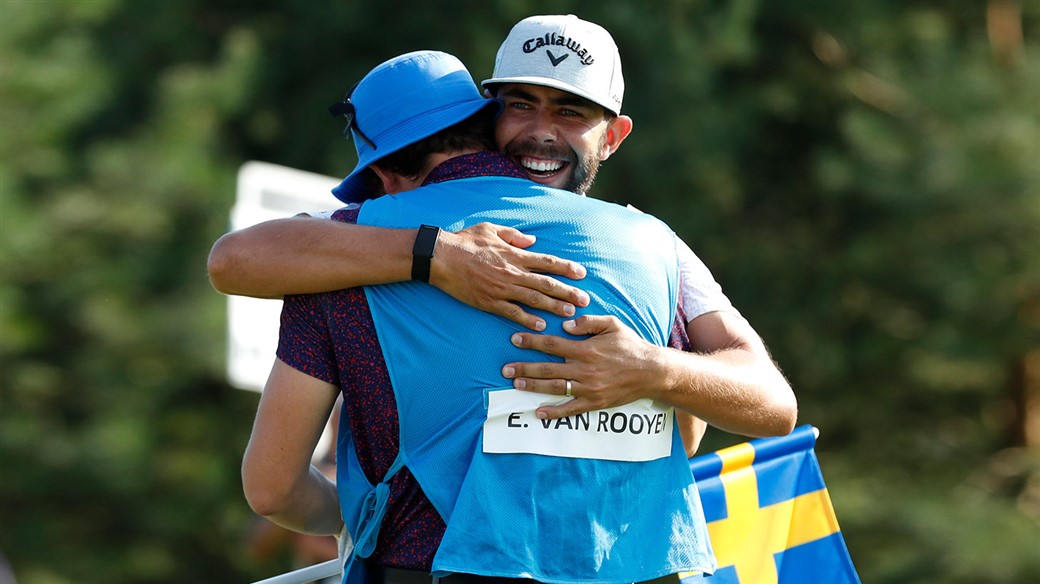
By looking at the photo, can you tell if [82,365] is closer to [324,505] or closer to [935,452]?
[935,452]

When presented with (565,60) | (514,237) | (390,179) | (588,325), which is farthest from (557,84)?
(588,325)

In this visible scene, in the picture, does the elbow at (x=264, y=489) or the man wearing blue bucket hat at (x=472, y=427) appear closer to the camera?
the man wearing blue bucket hat at (x=472, y=427)

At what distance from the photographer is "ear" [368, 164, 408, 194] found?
99.4 inches

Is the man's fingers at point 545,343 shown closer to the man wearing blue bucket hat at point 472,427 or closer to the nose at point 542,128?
the man wearing blue bucket hat at point 472,427

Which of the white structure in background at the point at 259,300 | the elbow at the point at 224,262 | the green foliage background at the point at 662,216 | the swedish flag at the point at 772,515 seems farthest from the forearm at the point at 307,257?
the green foliage background at the point at 662,216

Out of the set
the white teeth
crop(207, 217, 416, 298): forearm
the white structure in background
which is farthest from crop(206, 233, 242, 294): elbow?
the white structure in background

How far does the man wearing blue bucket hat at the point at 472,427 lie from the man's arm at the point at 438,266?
25 millimetres

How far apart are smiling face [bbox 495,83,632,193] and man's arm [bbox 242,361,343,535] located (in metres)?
0.68

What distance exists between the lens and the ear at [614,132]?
9.53ft

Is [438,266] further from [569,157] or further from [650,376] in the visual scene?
[569,157]

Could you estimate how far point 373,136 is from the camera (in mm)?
2496

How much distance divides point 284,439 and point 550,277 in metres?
0.48

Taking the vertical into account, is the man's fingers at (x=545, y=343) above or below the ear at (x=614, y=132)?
below

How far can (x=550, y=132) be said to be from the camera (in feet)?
9.10
